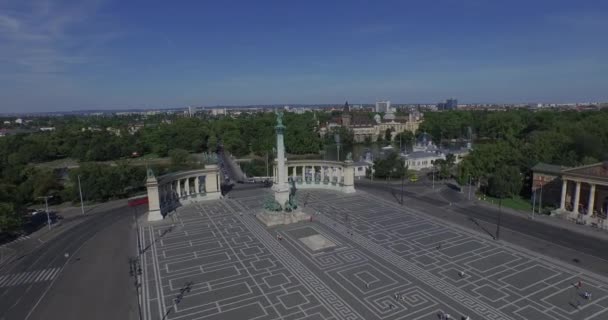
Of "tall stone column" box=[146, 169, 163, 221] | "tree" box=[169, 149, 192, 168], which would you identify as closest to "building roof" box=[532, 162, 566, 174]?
"tall stone column" box=[146, 169, 163, 221]

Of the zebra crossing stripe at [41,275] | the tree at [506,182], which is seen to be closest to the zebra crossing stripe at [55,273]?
the zebra crossing stripe at [41,275]

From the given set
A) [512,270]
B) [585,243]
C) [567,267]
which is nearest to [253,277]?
[512,270]

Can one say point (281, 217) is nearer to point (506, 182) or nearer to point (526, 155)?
point (506, 182)

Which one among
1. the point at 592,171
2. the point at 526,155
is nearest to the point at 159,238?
the point at 592,171

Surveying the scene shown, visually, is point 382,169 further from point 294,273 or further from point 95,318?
point 95,318

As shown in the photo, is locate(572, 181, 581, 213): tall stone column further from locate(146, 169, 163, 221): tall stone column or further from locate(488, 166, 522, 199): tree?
locate(146, 169, 163, 221): tall stone column
